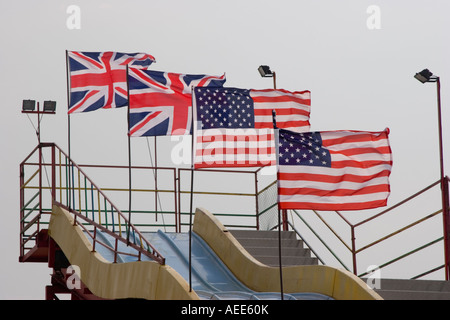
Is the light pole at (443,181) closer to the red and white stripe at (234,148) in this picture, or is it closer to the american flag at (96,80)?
the red and white stripe at (234,148)

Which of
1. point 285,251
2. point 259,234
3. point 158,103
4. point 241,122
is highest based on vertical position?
point 158,103

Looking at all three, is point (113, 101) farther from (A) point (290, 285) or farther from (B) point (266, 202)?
(A) point (290, 285)

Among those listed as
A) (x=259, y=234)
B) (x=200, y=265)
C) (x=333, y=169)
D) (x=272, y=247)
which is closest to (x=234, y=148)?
(x=333, y=169)

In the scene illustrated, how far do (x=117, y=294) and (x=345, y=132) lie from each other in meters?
5.06

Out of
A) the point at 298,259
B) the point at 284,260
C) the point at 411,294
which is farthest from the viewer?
the point at 298,259

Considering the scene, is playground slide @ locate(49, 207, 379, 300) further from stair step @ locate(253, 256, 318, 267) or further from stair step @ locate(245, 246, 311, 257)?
stair step @ locate(245, 246, 311, 257)

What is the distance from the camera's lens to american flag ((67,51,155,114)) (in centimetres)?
2398

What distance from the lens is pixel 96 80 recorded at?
80.2ft

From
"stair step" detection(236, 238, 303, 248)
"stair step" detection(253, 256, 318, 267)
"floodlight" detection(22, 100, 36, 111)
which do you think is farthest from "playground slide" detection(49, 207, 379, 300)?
"floodlight" detection(22, 100, 36, 111)

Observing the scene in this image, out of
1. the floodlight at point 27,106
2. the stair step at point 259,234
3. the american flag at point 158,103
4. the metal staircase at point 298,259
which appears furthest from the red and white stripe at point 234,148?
the floodlight at point 27,106

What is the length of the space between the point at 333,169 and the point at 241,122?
3.64m

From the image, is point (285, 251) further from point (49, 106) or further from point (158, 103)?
point (49, 106)

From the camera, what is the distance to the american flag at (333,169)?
57.4ft
